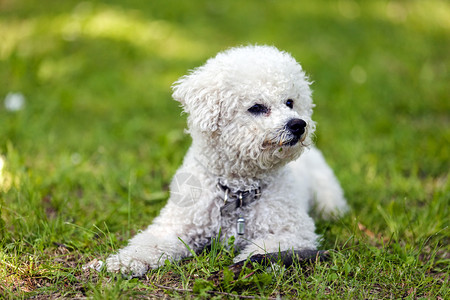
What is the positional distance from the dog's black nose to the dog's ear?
424 millimetres

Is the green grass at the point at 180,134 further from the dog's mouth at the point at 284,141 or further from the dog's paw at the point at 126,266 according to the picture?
the dog's mouth at the point at 284,141

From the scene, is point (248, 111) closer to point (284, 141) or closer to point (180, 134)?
point (284, 141)

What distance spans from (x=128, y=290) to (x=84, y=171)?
1.89 meters

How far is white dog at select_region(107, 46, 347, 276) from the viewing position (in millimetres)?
2949

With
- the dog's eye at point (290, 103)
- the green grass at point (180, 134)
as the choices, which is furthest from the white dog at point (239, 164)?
the green grass at point (180, 134)

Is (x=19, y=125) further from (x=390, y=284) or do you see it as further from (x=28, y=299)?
(x=390, y=284)

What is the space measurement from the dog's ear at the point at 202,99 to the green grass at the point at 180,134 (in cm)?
76

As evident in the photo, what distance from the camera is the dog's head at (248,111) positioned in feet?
9.62

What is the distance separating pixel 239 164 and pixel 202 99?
443 mm

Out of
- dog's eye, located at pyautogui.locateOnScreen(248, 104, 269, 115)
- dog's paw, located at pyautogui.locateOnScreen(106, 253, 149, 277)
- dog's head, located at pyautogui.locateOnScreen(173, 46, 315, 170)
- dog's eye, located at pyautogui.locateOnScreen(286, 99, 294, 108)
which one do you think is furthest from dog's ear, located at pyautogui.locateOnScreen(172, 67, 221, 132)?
dog's paw, located at pyautogui.locateOnScreen(106, 253, 149, 277)

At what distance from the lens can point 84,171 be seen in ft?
14.1

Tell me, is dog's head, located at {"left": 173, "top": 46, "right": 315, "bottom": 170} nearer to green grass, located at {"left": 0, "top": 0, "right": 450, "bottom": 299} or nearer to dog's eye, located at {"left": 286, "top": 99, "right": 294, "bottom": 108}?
dog's eye, located at {"left": 286, "top": 99, "right": 294, "bottom": 108}

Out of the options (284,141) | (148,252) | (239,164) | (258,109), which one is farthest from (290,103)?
(148,252)

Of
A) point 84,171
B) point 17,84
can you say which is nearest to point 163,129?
point 84,171
